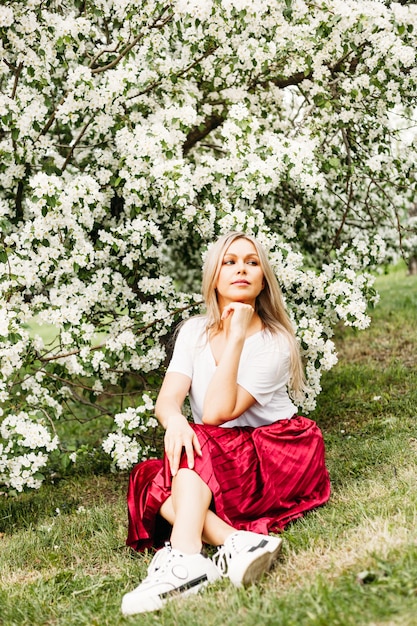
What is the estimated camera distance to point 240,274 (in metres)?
3.67

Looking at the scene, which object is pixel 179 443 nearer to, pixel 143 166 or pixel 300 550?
pixel 300 550

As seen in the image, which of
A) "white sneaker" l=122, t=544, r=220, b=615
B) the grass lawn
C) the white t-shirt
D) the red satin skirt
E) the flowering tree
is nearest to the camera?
the grass lawn

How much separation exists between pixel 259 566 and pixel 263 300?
1.49m

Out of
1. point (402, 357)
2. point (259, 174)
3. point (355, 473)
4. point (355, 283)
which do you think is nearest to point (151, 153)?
point (259, 174)

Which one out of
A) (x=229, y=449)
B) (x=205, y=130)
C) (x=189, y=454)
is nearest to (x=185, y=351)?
(x=229, y=449)

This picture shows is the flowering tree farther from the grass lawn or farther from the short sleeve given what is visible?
the short sleeve

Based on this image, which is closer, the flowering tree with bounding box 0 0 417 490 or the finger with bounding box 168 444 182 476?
the finger with bounding box 168 444 182 476

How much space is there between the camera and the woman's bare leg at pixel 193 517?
2930mm

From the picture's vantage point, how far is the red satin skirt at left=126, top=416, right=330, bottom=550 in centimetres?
325

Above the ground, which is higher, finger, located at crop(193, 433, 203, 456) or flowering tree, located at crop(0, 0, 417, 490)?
flowering tree, located at crop(0, 0, 417, 490)

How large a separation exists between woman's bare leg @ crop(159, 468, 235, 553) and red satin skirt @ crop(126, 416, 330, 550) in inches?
2.4

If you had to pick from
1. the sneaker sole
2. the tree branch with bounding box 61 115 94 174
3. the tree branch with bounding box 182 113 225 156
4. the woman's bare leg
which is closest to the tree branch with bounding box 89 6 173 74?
the tree branch with bounding box 61 115 94 174

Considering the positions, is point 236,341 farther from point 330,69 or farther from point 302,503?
point 330,69

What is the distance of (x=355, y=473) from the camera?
163 inches
